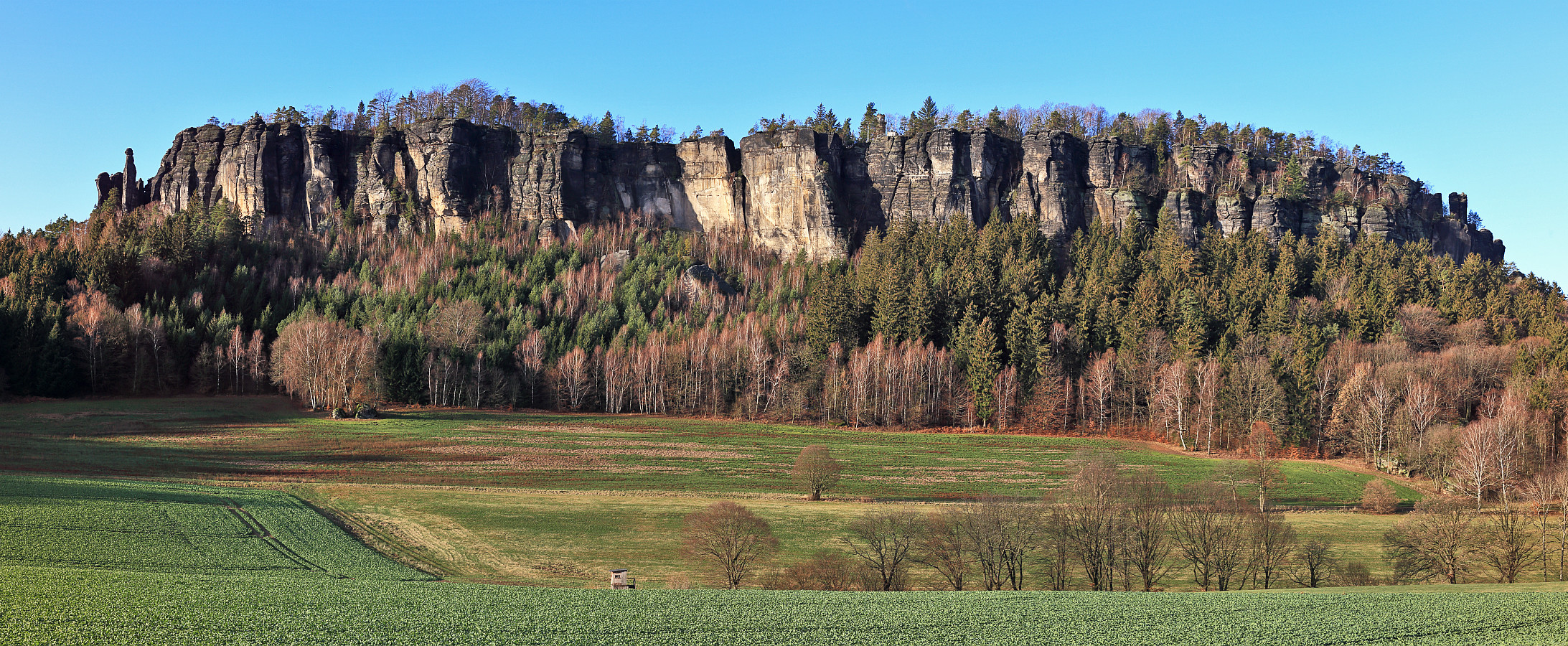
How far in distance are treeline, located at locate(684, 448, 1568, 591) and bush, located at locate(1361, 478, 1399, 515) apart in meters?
12.3

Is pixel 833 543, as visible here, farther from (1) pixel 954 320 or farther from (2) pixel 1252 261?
(2) pixel 1252 261

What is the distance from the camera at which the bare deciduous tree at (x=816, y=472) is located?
182 feet

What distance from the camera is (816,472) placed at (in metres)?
55.4

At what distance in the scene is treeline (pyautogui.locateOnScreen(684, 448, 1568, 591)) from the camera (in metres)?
36.3

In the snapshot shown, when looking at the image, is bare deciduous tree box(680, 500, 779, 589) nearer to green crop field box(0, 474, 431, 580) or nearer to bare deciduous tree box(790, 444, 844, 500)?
green crop field box(0, 474, 431, 580)

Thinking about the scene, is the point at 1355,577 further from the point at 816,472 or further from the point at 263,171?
the point at 263,171

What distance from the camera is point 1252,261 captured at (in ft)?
361

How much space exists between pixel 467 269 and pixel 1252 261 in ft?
347

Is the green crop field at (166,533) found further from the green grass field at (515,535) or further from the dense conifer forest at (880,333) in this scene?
the dense conifer forest at (880,333)

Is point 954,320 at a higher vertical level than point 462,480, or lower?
higher

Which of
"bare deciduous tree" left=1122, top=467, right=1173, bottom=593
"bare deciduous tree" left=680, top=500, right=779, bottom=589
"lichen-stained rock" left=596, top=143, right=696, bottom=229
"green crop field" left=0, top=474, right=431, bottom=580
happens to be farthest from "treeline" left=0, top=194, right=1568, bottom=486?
"bare deciduous tree" left=680, top=500, right=779, bottom=589

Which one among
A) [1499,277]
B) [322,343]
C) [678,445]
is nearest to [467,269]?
[322,343]

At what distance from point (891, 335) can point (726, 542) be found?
68559mm

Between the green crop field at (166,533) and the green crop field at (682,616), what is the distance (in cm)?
780
